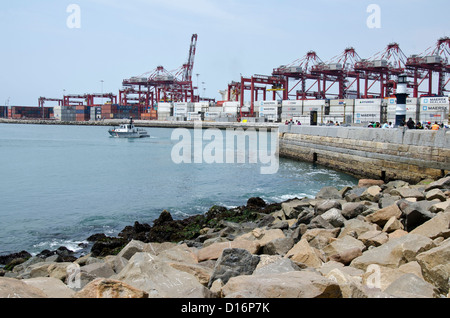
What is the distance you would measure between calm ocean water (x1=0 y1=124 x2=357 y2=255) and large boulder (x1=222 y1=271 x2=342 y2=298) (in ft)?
22.4

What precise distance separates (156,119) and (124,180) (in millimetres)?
88207

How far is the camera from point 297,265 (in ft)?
15.5

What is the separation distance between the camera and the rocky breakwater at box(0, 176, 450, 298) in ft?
11.4

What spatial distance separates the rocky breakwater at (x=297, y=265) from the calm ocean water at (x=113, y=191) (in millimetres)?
3089

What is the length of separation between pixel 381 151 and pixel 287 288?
1585 cm

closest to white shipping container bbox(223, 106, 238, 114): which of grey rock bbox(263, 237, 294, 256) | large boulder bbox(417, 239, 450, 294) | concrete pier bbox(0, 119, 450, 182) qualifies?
concrete pier bbox(0, 119, 450, 182)

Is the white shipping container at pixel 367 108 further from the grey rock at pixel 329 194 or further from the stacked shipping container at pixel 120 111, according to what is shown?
the stacked shipping container at pixel 120 111

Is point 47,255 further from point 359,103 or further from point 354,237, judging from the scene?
point 359,103

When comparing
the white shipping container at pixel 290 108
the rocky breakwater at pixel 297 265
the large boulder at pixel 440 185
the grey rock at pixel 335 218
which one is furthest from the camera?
the white shipping container at pixel 290 108

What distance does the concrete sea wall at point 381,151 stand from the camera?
46.9ft

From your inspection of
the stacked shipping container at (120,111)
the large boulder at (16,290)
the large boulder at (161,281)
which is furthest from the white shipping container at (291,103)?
the large boulder at (16,290)

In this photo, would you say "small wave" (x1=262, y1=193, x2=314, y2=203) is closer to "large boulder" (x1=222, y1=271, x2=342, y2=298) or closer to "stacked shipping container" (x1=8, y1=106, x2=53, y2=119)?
"large boulder" (x1=222, y1=271, x2=342, y2=298)

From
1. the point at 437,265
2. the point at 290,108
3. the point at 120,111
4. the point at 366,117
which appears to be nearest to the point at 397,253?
the point at 437,265

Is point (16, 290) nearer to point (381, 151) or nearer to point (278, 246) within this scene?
point (278, 246)
